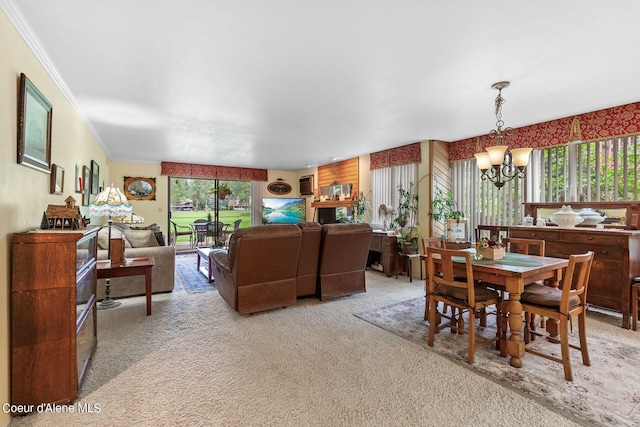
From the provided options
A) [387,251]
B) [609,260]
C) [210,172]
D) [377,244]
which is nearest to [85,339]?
[387,251]

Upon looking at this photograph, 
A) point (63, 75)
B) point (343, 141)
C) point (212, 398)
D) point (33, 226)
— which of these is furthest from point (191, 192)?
point (212, 398)

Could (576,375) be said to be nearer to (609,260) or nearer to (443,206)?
(609,260)

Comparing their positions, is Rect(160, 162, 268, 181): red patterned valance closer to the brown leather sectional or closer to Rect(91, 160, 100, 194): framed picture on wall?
Rect(91, 160, 100, 194): framed picture on wall

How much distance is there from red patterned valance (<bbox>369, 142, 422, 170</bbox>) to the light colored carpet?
352 cm

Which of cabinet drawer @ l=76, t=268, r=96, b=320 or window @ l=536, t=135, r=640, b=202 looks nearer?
cabinet drawer @ l=76, t=268, r=96, b=320

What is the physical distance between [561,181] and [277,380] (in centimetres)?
447

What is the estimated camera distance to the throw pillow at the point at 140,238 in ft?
14.8

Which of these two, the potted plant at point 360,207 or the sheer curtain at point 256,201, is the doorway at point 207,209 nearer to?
the sheer curtain at point 256,201

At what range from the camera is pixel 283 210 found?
9141mm

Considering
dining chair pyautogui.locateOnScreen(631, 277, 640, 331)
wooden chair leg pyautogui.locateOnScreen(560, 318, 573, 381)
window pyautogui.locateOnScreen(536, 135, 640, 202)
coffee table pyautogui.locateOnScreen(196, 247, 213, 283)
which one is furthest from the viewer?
coffee table pyautogui.locateOnScreen(196, 247, 213, 283)

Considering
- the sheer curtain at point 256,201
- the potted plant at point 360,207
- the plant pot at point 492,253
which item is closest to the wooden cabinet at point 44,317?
the plant pot at point 492,253

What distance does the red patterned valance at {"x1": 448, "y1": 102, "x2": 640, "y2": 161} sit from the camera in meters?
3.58

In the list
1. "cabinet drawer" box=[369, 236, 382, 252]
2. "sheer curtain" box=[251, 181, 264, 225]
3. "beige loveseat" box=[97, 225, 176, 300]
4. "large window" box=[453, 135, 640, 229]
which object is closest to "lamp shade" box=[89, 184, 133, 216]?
"beige loveseat" box=[97, 225, 176, 300]

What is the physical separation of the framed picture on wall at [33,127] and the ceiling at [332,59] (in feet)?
1.26
